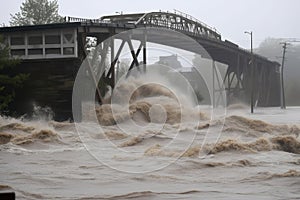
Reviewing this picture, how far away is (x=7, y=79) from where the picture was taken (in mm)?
13289

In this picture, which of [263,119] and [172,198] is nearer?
[172,198]

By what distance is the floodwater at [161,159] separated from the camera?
607cm

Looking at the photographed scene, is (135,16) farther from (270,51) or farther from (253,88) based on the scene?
(270,51)

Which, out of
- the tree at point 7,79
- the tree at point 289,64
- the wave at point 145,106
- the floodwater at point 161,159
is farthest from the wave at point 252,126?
the tree at point 7,79

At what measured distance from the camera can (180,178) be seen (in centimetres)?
671

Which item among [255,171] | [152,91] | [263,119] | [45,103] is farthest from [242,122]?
[45,103]

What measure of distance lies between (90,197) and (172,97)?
4086mm

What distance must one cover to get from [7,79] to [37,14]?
2.09m

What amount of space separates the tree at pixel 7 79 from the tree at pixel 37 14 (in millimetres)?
970

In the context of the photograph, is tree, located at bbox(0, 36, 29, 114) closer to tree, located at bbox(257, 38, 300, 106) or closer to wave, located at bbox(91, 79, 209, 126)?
wave, located at bbox(91, 79, 209, 126)

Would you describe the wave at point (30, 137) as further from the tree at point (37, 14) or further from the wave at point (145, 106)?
the tree at point (37, 14)

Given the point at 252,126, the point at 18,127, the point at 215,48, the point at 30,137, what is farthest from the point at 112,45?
the point at 252,126

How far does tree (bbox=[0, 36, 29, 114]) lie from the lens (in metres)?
12.6

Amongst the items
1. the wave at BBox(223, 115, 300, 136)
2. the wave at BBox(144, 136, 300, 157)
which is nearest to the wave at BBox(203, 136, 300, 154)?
the wave at BBox(144, 136, 300, 157)
